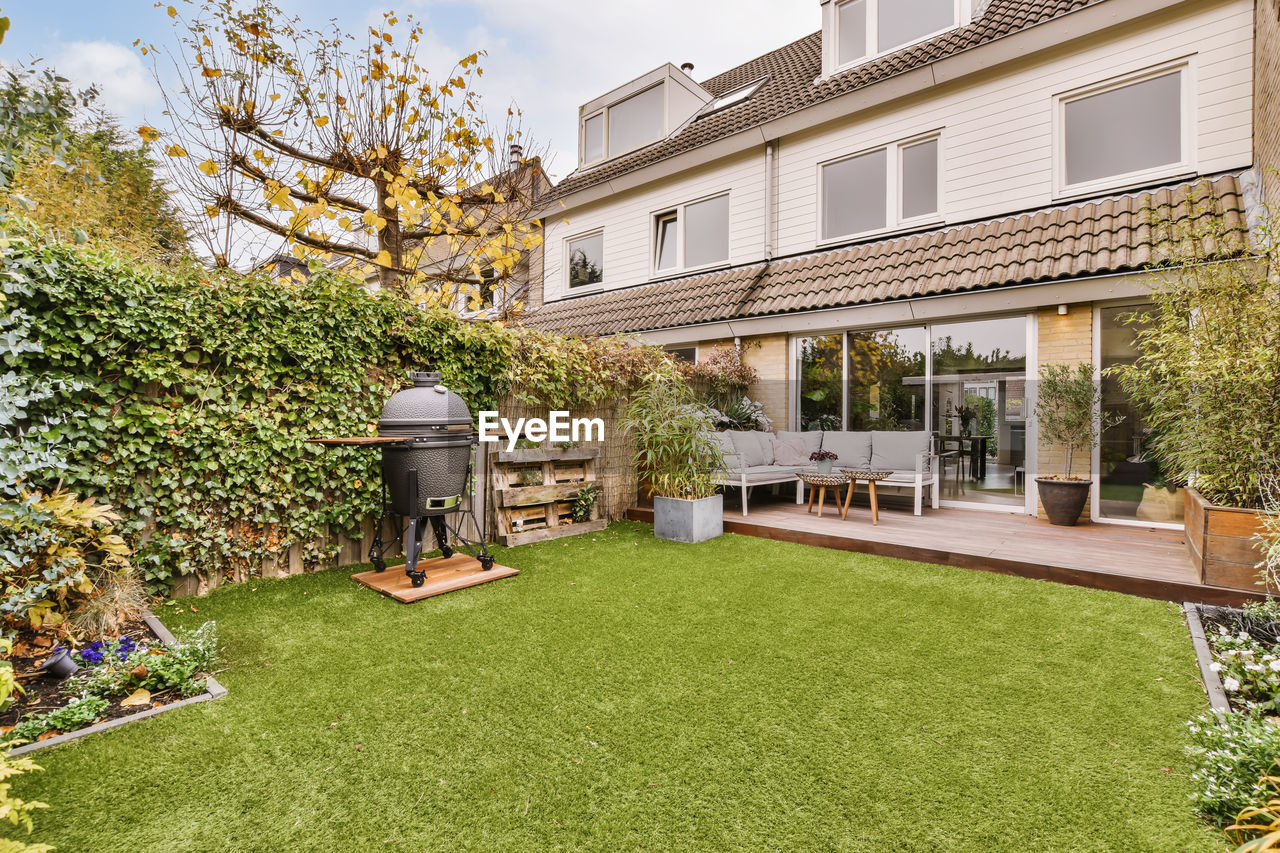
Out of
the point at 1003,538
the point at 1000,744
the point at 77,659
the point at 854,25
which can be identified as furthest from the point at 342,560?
the point at 854,25

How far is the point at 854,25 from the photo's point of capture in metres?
8.77

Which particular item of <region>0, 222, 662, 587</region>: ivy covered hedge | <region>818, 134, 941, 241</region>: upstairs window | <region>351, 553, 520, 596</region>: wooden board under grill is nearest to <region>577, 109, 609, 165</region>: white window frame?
<region>818, 134, 941, 241</region>: upstairs window

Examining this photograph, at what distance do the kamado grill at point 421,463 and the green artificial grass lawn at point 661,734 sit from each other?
40cm

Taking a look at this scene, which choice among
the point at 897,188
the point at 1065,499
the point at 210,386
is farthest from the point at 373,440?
the point at 897,188

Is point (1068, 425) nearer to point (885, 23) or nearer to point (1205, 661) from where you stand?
point (1205, 661)

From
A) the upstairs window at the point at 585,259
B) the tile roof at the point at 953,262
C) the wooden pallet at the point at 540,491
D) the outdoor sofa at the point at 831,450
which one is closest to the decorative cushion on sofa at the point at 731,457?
the outdoor sofa at the point at 831,450

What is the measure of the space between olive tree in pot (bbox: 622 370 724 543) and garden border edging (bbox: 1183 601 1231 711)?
142 inches

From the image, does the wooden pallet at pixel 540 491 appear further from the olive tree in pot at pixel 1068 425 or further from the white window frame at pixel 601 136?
the white window frame at pixel 601 136

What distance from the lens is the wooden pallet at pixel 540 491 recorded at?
5539 millimetres

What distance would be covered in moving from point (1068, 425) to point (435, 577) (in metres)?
6.47

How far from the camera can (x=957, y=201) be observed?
7.41 meters

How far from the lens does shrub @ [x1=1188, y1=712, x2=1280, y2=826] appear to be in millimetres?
1813

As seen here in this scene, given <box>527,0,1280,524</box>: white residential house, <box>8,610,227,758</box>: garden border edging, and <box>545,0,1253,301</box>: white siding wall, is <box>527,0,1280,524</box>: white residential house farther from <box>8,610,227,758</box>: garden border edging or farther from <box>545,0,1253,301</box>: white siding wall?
<box>8,610,227,758</box>: garden border edging

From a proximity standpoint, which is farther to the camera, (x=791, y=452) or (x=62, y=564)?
(x=791, y=452)
